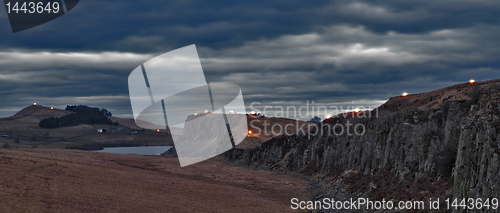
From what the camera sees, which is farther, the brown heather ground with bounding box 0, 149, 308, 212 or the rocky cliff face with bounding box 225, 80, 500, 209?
the brown heather ground with bounding box 0, 149, 308, 212

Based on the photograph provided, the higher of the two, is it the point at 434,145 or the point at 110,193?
the point at 434,145

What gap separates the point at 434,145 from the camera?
29.8 meters

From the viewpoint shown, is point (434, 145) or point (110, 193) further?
point (110, 193)

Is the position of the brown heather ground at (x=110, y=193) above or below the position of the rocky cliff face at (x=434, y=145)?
below

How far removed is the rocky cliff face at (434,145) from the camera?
2002 cm

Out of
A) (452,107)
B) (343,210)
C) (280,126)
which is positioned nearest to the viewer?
(452,107)

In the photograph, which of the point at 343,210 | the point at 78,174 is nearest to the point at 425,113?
the point at 343,210

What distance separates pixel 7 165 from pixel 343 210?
119ft

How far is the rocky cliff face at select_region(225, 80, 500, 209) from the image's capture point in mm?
20017

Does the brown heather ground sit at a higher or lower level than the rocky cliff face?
lower

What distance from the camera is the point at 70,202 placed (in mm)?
30812

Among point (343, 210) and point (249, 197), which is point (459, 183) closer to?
point (343, 210)

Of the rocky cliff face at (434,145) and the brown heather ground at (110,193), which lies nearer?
the rocky cliff face at (434,145)

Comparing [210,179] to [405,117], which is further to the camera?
[210,179]
